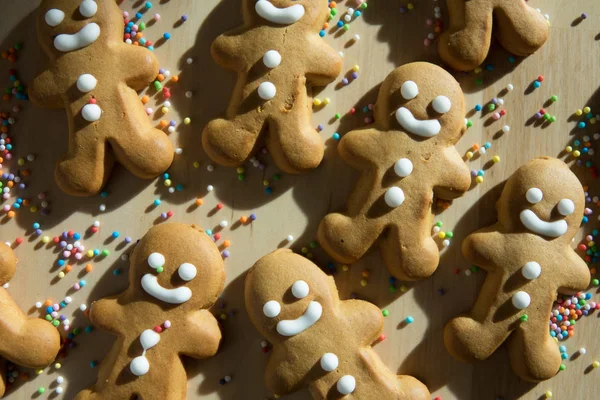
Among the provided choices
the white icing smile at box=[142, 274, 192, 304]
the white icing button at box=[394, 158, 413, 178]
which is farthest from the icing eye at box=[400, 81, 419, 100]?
the white icing smile at box=[142, 274, 192, 304]

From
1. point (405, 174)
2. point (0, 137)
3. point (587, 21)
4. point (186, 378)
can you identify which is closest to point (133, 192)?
point (0, 137)

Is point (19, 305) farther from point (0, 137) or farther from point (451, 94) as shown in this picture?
point (451, 94)

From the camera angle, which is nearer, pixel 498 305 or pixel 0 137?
pixel 498 305

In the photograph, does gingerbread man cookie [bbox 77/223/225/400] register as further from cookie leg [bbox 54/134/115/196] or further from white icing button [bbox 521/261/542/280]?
white icing button [bbox 521/261/542/280]

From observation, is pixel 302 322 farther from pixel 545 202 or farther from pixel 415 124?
pixel 545 202

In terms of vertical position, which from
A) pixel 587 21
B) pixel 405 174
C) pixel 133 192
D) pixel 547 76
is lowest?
pixel 133 192

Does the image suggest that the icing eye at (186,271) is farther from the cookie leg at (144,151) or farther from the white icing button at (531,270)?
the white icing button at (531,270)

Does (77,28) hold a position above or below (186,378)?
above

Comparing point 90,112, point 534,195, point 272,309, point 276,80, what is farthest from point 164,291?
point 534,195
